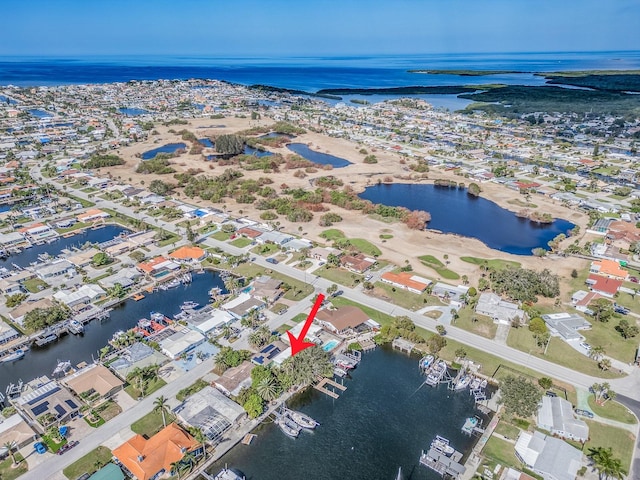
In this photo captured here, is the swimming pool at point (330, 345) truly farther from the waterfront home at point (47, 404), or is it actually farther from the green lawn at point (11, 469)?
the green lawn at point (11, 469)

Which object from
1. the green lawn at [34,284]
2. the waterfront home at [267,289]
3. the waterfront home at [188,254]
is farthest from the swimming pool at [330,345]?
the green lawn at [34,284]

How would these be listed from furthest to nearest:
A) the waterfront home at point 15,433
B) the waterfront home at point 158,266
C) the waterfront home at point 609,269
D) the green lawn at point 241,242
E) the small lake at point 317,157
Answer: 1. the small lake at point 317,157
2. the green lawn at point 241,242
3. the waterfront home at point 158,266
4. the waterfront home at point 609,269
5. the waterfront home at point 15,433

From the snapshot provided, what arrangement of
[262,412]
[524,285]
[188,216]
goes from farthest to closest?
[188,216] → [524,285] → [262,412]

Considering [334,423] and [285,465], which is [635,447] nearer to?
[334,423]

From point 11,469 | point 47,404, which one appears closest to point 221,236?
point 47,404

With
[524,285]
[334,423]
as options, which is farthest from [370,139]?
[334,423]
